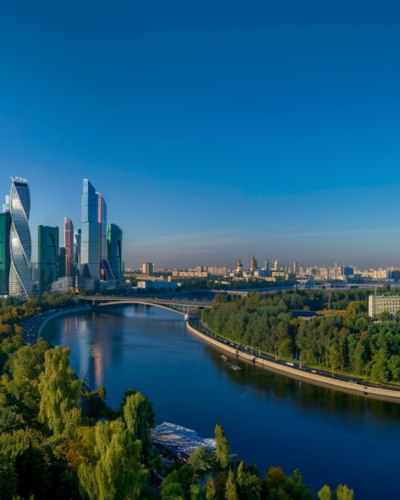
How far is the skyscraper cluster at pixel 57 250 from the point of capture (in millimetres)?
21906

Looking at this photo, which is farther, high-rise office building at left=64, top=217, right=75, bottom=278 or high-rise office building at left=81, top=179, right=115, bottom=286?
high-rise office building at left=64, top=217, right=75, bottom=278

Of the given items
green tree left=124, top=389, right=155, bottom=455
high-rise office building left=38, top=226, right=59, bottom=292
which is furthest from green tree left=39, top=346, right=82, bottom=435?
high-rise office building left=38, top=226, right=59, bottom=292

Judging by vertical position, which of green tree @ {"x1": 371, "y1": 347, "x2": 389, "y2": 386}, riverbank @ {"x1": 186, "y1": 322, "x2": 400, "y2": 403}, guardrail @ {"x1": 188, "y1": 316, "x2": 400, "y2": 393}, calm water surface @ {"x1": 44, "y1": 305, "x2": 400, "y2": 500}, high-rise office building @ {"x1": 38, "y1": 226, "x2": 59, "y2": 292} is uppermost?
high-rise office building @ {"x1": 38, "y1": 226, "x2": 59, "y2": 292}

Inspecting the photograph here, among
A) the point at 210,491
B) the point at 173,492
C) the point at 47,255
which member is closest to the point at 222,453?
the point at 210,491

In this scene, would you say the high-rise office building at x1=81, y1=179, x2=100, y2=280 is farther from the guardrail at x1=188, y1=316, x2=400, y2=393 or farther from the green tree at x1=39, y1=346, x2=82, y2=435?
the green tree at x1=39, y1=346, x2=82, y2=435

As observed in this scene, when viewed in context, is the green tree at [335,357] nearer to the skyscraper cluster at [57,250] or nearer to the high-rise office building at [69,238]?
the skyscraper cluster at [57,250]

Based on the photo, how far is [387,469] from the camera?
4785 millimetres

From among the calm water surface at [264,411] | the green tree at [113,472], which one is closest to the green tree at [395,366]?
the calm water surface at [264,411]

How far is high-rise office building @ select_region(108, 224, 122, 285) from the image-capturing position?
36.4 metres

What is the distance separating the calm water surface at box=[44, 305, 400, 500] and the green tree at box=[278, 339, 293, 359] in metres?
0.78

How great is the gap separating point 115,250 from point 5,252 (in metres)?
13.3

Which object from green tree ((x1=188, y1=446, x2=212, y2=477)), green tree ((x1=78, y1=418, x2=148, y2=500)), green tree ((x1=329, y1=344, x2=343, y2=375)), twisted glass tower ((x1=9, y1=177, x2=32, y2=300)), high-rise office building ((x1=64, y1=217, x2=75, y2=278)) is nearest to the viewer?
green tree ((x1=78, y1=418, x2=148, y2=500))

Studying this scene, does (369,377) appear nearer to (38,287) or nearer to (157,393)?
(157,393)

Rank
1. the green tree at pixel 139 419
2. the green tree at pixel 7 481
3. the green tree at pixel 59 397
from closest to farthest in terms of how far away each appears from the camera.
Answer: the green tree at pixel 7 481, the green tree at pixel 59 397, the green tree at pixel 139 419
